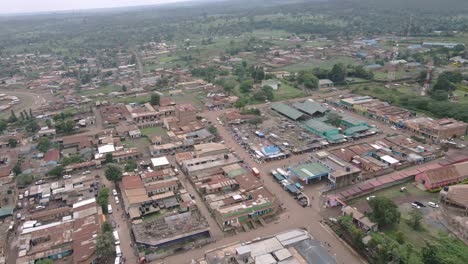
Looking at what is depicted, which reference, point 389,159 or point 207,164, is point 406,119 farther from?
point 207,164

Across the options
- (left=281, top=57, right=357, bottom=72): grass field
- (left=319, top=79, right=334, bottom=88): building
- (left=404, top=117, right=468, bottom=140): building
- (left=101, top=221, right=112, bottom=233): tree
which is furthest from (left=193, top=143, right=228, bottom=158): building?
(left=281, top=57, right=357, bottom=72): grass field

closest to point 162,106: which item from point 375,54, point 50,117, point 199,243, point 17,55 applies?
point 50,117

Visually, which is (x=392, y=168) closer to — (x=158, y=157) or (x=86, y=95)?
(x=158, y=157)

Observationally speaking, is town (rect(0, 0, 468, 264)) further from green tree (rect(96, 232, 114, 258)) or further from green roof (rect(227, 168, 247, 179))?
green roof (rect(227, 168, 247, 179))

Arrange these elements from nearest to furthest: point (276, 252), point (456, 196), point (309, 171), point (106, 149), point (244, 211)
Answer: point (276, 252)
point (244, 211)
point (456, 196)
point (309, 171)
point (106, 149)

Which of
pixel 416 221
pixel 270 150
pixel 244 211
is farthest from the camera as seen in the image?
pixel 270 150

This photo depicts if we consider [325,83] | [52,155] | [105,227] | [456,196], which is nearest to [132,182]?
[105,227]

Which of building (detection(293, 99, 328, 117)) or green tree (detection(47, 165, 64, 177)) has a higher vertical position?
green tree (detection(47, 165, 64, 177))
